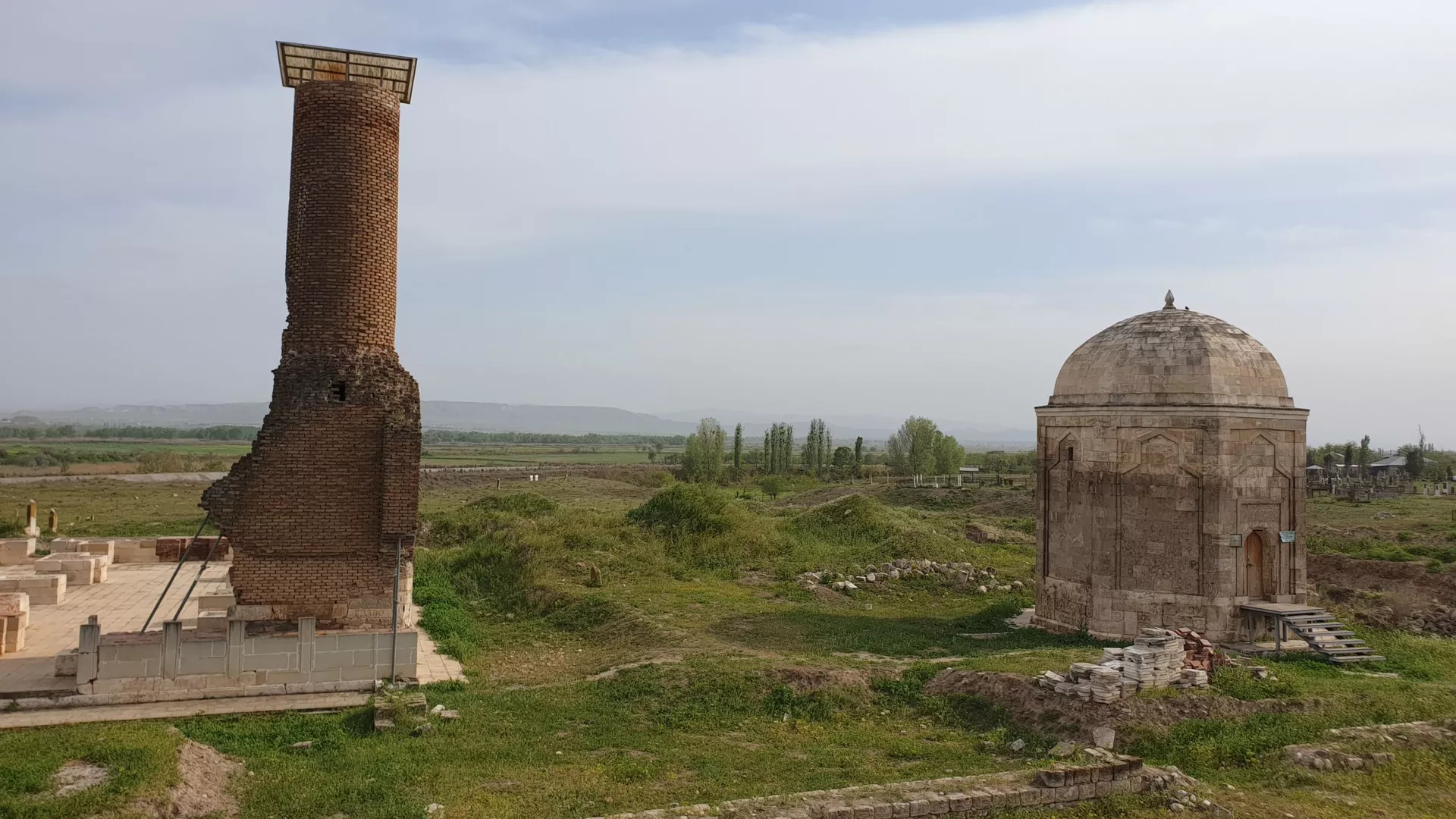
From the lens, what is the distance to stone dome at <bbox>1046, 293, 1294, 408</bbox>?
17547 mm

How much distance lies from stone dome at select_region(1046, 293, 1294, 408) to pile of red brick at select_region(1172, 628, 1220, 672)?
5035 mm

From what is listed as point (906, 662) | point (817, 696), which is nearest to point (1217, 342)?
point (906, 662)

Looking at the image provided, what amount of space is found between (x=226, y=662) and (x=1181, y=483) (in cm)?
1661

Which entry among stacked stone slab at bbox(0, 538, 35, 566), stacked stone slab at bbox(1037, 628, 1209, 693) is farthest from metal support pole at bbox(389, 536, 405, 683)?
stacked stone slab at bbox(0, 538, 35, 566)

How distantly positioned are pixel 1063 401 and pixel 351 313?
14060 mm

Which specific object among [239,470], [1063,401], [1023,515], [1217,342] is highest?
[1217,342]

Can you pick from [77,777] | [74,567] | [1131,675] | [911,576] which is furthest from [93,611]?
[1131,675]

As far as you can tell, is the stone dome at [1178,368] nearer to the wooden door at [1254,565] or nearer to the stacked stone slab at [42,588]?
the wooden door at [1254,565]

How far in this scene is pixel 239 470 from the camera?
13.8m

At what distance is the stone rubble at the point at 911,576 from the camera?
23906mm

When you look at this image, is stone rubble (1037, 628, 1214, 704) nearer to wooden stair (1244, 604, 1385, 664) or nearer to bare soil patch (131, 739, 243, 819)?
wooden stair (1244, 604, 1385, 664)

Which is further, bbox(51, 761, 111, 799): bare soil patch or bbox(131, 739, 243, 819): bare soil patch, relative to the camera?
bbox(51, 761, 111, 799): bare soil patch

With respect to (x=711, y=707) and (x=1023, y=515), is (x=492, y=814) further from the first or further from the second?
(x=1023, y=515)

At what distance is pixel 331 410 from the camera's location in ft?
46.5
